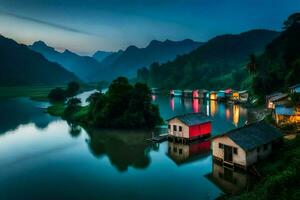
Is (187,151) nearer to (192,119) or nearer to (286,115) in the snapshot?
(192,119)

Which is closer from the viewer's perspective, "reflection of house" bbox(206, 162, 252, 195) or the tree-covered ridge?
"reflection of house" bbox(206, 162, 252, 195)

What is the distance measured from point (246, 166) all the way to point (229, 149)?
2.59 meters

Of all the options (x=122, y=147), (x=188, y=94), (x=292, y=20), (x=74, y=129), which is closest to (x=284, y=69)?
(x=292, y=20)

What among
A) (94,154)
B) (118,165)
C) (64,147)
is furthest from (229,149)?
(64,147)

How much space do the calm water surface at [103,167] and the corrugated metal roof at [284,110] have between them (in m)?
11.8

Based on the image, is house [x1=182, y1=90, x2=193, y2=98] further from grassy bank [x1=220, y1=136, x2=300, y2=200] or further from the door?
grassy bank [x1=220, y1=136, x2=300, y2=200]

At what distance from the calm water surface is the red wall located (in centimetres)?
220

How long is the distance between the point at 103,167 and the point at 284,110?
28.5m

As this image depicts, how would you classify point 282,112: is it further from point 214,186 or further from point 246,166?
point 214,186

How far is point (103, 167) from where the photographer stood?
38438 mm

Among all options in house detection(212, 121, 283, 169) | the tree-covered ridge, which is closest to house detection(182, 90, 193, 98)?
the tree-covered ridge

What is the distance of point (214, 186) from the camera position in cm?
2997

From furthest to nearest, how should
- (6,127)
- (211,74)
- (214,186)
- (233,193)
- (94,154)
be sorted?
(211,74), (6,127), (94,154), (214,186), (233,193)

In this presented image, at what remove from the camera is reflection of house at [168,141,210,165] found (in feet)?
132
